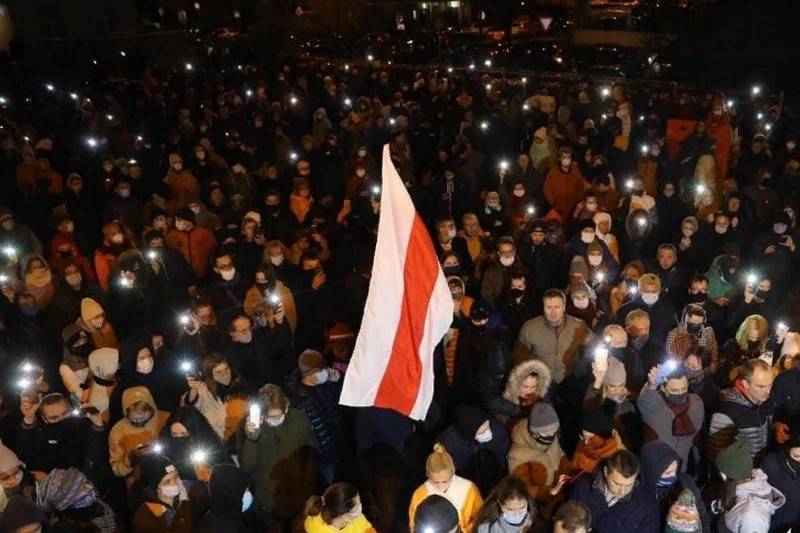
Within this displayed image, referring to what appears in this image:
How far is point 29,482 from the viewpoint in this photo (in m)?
4.68

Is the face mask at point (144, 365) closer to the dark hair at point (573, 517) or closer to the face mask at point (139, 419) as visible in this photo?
the face mask at point (139, 419)

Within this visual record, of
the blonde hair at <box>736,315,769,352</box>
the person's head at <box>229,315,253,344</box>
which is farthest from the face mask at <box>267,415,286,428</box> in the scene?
the blonde hair at <box>736,315,769,352</box>

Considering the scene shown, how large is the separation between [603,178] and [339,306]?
14.0 feet

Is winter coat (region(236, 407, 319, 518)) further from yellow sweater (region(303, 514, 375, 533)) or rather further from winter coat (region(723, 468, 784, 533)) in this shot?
winter coat (region(723, 468, 784, 533))

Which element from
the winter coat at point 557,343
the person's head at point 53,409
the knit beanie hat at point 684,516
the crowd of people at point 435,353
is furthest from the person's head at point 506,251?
the person's head at point 53,409

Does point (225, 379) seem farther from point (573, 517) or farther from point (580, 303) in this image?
point (580, 303)

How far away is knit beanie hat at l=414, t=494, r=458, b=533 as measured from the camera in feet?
12.6

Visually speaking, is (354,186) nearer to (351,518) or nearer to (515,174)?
(515,174)

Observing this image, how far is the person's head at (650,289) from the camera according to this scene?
6168 mm

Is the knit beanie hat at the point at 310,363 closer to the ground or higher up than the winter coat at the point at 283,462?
higher up

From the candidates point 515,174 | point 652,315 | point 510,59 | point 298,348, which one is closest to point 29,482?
point 298,348

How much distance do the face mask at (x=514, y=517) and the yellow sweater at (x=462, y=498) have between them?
1.00ft

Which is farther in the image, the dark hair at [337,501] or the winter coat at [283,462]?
the winter coat at [283,462]

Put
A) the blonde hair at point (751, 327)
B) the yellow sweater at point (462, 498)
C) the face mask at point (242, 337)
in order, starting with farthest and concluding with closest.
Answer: the blonde hair at point (751, 327)
the face mask at point (242, 337)
the yellow sweater at point (462, 498)
